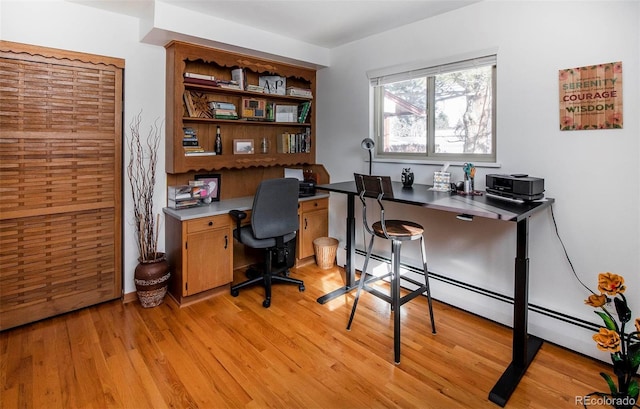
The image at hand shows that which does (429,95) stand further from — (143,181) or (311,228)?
(143,181)

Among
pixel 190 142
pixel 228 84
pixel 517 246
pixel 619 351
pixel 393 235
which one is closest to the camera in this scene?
pixel 619 351

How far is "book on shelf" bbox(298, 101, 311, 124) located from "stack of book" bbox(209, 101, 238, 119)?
2.69 feet

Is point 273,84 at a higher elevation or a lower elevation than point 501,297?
higher

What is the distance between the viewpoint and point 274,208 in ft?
9.34

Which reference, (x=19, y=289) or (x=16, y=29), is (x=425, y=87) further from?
(x=19, y=289)

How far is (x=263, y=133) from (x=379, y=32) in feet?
5.06

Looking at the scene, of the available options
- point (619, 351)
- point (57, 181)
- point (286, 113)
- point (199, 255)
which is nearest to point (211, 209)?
point (199, 255)

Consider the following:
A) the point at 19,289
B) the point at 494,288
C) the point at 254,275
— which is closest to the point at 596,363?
the point at 494,288

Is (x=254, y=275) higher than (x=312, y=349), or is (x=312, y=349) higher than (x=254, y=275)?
(x=254, y=275)

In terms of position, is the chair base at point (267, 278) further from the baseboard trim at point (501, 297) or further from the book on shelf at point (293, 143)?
the book on shelf at point (293, 143)

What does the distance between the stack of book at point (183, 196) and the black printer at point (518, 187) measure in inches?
94.4

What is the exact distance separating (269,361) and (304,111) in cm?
268

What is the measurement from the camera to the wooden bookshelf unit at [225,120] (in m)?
2.93

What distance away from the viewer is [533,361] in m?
2.11
